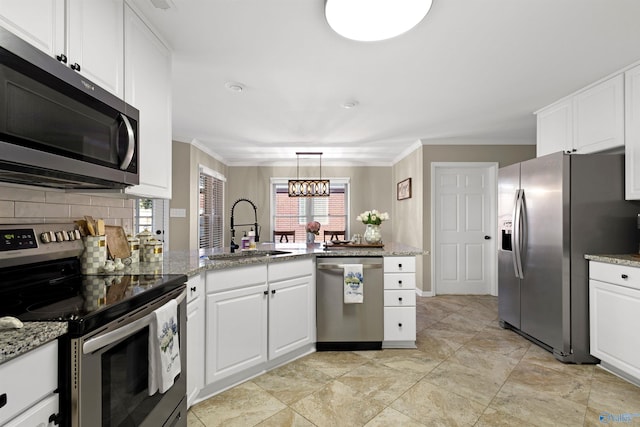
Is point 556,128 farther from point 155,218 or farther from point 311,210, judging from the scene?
point 155,218

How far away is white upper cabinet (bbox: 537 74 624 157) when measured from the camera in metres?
2.66

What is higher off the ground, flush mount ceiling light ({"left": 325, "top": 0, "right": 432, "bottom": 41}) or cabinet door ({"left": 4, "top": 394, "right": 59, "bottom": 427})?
flush mount ceiling light ({"left": 325, "top": 0, "right": 432, "bottom": 41})

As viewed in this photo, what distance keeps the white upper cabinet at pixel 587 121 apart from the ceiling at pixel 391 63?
0.14 meters

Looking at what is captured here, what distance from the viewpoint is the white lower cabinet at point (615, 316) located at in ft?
7.27

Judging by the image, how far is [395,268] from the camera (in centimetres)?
286

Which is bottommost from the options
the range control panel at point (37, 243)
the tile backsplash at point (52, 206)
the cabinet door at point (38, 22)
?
the range control panel at point (37, 243)

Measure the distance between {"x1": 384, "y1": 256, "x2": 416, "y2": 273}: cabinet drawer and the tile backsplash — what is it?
82.1 inches

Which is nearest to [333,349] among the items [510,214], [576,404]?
[576,404]

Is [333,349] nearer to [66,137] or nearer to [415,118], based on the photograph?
[66,137]

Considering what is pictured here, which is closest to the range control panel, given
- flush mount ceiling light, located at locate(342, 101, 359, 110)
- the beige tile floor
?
the beige tile floor

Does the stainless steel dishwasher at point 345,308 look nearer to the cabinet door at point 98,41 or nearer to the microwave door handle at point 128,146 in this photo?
the microwave door handle at point 128,146

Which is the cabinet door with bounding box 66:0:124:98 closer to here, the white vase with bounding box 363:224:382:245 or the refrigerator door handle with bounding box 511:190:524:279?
the white vase with bounding box 363:224:382:245

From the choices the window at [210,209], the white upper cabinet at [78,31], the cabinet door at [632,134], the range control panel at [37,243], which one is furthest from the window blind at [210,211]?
the cabinet door at [632,134]

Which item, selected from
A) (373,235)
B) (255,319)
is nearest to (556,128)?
(373,235)
